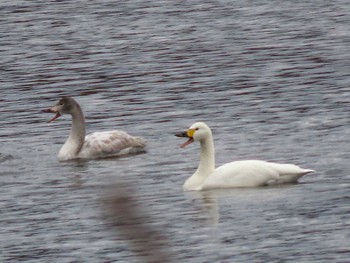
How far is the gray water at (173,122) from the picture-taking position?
11641 millimetres

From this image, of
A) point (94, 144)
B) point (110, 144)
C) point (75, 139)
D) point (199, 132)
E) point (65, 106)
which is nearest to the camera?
point (199, 132)

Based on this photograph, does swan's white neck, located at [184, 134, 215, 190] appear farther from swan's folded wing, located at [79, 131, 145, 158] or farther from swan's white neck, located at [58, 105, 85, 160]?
swan's white neck, located at [58, 105, 85, 160]

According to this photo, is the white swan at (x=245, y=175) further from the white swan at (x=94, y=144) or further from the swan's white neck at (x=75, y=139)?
the swan's white neck at (x=75, y=139)

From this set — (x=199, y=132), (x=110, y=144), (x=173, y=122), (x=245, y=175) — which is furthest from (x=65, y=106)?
(x=245, y=175)

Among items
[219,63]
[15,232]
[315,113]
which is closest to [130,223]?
[15,232]

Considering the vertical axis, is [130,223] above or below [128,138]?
above

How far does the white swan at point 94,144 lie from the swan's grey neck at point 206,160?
2859 mm

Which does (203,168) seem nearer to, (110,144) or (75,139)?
(110,144)

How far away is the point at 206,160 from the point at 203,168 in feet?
0.45

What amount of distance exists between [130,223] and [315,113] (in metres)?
18.4

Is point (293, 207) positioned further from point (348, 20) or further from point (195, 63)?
point (348, 20)

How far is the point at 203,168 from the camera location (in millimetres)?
15508

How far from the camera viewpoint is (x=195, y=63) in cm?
2808

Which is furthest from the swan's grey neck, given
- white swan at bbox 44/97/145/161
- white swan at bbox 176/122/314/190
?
white swan at bbox 44/97/145/161
